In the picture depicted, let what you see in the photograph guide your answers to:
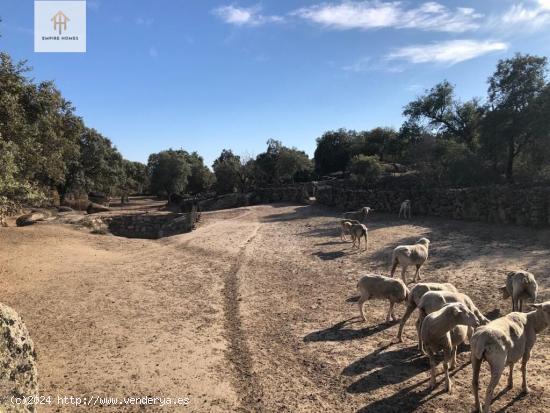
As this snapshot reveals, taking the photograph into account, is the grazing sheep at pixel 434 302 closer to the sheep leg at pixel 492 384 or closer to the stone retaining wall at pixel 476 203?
the sheep leg at pixel 492 384

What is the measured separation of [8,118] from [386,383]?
16477mm

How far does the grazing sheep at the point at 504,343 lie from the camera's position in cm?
642

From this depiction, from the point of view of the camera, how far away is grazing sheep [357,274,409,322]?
10570 millimetres

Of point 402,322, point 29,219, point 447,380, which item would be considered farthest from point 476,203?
point 29,219

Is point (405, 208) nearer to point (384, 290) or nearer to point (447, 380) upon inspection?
point (384, 290)

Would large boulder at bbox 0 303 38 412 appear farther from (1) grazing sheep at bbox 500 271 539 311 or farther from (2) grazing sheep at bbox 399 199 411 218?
(2) grazing sheep at bbox 399 199 411 218

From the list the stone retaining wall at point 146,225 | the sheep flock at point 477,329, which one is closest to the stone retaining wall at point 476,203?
the sheep flock at point 477,329

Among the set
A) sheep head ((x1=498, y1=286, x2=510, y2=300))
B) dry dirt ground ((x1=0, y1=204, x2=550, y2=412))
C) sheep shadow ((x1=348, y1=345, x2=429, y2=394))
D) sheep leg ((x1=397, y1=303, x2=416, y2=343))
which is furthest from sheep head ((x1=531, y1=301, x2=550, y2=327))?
sheep head ((x1=498, y1=286, x2=510, y2=300))

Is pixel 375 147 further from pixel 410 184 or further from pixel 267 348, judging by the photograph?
pixel 267 348

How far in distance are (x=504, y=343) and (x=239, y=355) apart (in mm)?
5080

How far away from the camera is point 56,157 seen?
22.8 meters

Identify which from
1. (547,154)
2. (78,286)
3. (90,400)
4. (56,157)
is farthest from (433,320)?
(547,154)

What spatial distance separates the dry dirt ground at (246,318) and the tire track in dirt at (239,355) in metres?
0.04

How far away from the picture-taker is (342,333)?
32.5 feet
